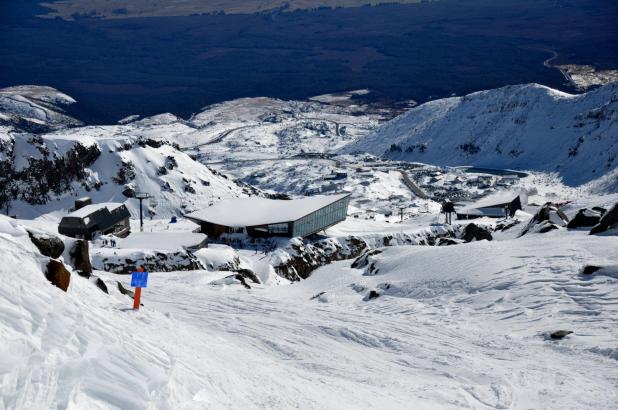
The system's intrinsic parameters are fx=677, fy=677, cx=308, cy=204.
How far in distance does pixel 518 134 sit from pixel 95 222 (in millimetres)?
129484

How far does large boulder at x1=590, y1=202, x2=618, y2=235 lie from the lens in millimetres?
29359

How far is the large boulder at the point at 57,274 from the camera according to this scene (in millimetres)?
14188

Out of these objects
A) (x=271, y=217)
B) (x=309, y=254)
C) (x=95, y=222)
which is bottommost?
(x=309, y=254)

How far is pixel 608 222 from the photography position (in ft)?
96.8

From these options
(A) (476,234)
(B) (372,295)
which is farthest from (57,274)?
(A) (476,234)

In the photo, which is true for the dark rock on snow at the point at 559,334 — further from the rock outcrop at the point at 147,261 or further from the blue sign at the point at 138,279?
the rock outcrop at the point at 147,261

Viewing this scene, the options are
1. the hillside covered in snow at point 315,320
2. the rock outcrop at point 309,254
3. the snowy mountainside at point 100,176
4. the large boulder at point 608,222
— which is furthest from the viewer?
the snowy mountainside at point 100,176

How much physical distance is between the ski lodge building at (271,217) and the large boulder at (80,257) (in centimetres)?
3506

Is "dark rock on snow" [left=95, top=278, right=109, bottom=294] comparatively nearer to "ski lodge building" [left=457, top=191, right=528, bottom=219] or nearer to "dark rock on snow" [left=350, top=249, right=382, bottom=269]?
"dark rock on snow" [left=350, top=249, right=382, bottom=269]

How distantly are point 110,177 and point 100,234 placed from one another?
27.4m

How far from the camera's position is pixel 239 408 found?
10.9 meters

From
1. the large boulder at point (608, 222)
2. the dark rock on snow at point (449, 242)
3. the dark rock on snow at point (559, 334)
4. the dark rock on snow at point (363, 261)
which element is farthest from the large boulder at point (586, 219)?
the dark rock on snow at point (559, 334)


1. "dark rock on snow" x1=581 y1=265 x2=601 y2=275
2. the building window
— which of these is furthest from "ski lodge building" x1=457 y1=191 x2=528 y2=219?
"dark rock on snow" x1=581 y1=265 x2=601 y2=275

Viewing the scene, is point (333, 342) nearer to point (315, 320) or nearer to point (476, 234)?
point (315, 320)
